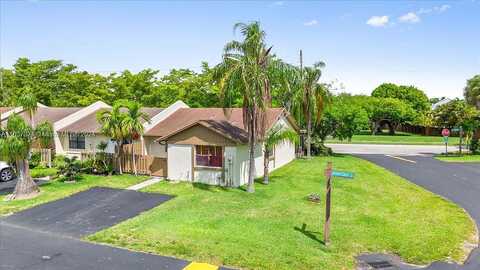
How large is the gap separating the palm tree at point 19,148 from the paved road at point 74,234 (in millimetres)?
1890

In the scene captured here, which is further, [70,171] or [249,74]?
[70,171]

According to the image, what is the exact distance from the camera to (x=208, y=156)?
58.1 ft

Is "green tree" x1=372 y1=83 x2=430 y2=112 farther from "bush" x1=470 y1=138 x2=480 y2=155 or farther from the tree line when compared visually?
"bush" x1=470 y1=138 x2=480 y2=155

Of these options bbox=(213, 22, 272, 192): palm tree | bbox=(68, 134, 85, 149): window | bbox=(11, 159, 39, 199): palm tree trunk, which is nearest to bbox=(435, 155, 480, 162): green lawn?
bbox=(213, 22, 272, 192): palm tree

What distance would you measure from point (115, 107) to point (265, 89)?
9.18 metres

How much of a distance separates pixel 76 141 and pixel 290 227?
1885 centimetres

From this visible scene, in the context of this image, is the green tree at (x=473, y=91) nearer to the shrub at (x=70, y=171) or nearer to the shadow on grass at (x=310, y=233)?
A: the shadow on grass at (x=310, y=233)

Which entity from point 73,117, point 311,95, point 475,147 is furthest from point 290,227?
point 475,147

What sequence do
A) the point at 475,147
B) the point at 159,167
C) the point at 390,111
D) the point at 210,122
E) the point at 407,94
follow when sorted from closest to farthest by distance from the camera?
1. the point at 210,122
2. the point at 159,167
3. the point at 475,147
4. the point at 390,111
5. the point at 407,94

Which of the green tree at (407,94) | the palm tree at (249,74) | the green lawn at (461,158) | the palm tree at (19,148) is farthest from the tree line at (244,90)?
the green tree at (407,94)

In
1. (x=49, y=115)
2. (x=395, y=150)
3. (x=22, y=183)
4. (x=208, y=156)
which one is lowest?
(x=395, y=150)

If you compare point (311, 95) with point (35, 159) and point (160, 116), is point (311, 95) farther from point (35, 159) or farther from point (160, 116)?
point (35, 159)

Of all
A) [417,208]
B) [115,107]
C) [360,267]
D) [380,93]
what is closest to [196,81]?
[115,107]

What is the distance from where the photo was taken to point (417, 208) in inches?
539
